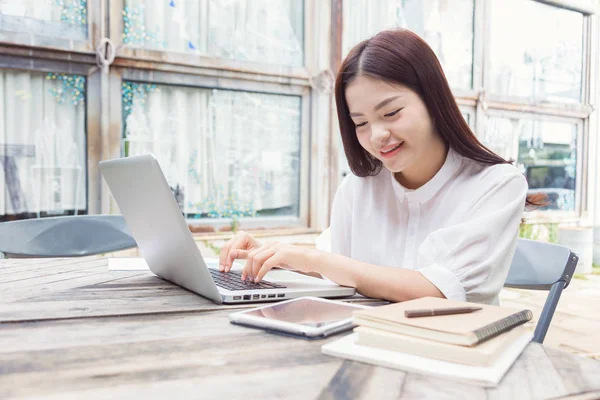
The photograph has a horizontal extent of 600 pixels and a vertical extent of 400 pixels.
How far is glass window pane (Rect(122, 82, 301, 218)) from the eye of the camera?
11.7 ft

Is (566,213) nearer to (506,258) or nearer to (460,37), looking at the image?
(460,37)

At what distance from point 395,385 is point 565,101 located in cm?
592

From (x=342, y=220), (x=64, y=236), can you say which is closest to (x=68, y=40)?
(x=64, y=236)

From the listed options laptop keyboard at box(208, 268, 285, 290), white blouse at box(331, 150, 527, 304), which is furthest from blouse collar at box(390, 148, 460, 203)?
laptop keyboard at box(208, 268, 285, 290)

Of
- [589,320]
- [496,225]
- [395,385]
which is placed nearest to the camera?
[395,385]

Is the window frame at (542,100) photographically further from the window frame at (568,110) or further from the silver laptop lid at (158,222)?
the silver laptop lid at (158,222)

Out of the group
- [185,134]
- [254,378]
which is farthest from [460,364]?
[185,134]

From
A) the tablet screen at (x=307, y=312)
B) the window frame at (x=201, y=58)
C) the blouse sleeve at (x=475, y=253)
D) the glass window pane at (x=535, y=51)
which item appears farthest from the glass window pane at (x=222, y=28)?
the tablet screen at (x=307, y=312)

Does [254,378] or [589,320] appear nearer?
[254,378]

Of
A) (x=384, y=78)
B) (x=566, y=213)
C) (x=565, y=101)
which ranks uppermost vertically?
(x=565, y=101)

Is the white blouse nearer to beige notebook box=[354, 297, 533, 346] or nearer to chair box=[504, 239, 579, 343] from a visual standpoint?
chair box=[504, 239, 579, 343]

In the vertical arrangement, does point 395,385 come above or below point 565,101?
below

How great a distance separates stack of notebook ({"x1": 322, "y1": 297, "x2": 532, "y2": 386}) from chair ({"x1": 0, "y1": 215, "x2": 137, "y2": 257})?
1589 mm

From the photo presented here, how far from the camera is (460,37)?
4953 mm
